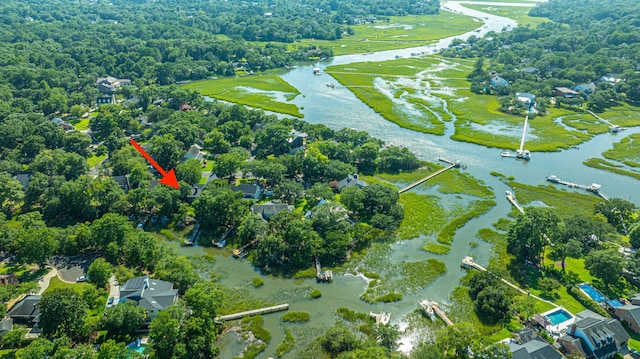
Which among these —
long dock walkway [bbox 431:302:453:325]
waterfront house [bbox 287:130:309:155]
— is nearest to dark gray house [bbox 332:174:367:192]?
waterfront house [bbox 287:130:309:155]

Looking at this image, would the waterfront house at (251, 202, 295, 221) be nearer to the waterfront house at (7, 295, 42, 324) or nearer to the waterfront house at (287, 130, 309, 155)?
the waterfront house at (287, 130, 309, 155)

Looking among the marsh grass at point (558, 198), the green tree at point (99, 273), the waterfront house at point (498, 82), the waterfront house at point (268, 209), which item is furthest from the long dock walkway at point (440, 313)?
the waterfront house at point (498, 82)

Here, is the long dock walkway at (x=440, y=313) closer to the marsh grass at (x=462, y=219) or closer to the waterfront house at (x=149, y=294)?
the marsh grass at (x=462, y=219)

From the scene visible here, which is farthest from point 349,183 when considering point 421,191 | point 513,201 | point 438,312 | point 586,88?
point 586,88

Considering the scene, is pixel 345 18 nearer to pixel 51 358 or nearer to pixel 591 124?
pixel 591 124

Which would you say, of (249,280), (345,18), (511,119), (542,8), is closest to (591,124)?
(511,119)

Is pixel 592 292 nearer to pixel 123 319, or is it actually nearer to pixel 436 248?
pixel 436 248

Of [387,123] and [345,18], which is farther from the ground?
[345,18]
